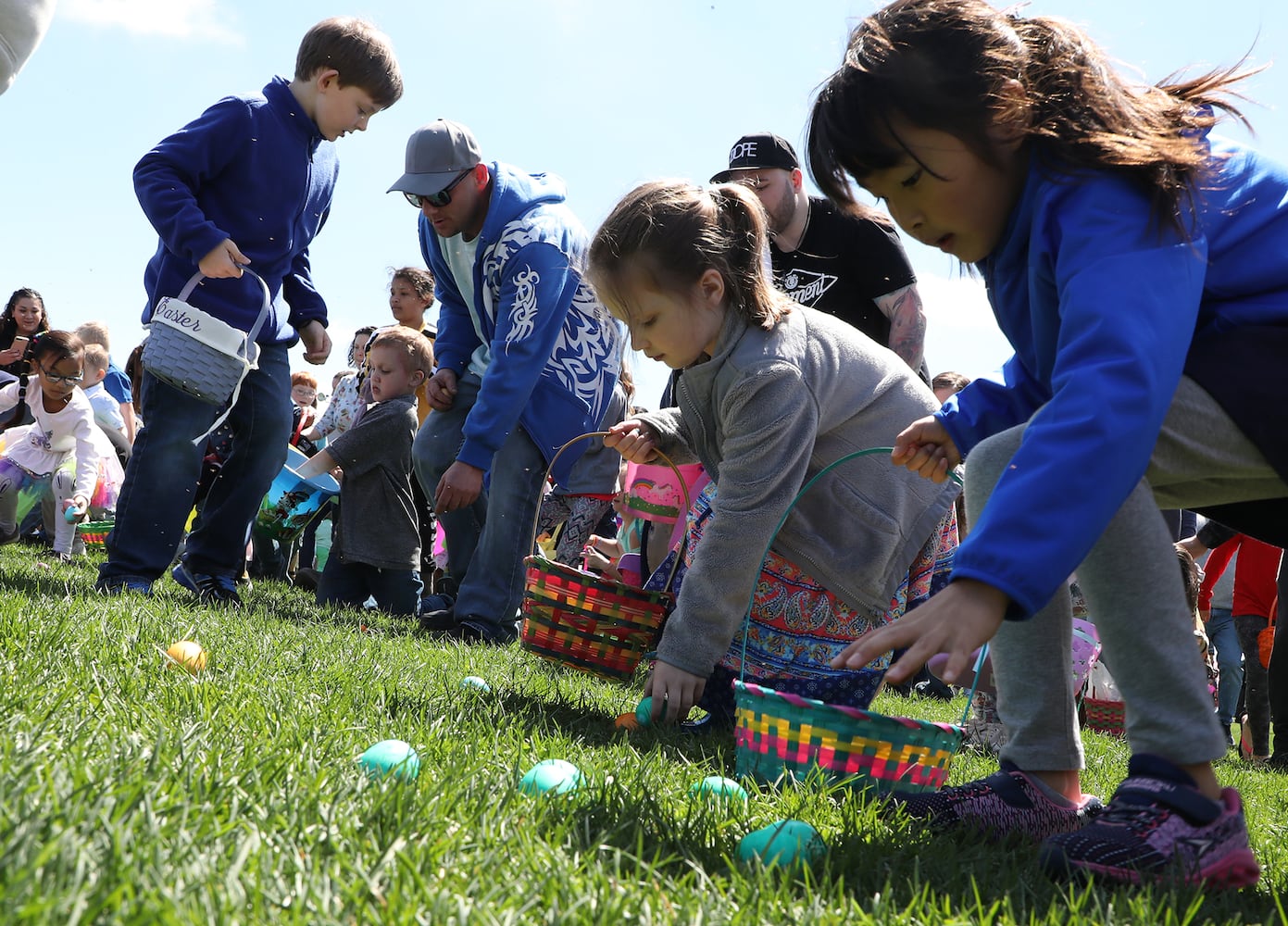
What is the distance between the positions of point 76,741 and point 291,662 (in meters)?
1.33

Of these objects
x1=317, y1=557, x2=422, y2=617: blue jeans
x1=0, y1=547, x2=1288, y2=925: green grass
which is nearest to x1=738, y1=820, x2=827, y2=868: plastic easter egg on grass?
x1=0, y1=547, x2=1288, y2=925: green grass

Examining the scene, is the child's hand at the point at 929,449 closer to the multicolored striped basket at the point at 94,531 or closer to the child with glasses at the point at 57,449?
the child with glasses at the point at 57,449

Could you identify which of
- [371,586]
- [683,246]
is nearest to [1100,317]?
[683,246]

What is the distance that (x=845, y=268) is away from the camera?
167 inches

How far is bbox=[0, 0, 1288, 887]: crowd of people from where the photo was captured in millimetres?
1659

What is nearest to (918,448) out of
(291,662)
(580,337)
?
(291,662)

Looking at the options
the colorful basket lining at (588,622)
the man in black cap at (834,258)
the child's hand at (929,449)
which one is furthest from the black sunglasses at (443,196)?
the child's hand at (929,449)

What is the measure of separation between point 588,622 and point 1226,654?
5508 millimetres

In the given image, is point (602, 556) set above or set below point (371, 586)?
above

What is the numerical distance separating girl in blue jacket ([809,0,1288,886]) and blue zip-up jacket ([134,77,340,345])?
2.90 m

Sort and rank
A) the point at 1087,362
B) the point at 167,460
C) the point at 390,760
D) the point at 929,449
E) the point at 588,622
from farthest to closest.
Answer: the point at 167,460 → the point at 588,622 → the point at 929,449 → the point at 390,760 → the point at 1087,362

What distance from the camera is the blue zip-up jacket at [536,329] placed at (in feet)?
15.3

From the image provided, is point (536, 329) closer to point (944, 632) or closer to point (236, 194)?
point (236, 194)

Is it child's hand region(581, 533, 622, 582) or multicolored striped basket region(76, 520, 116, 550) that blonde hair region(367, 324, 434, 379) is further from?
multicolored striped basket region(76, 520, 116, 550)
